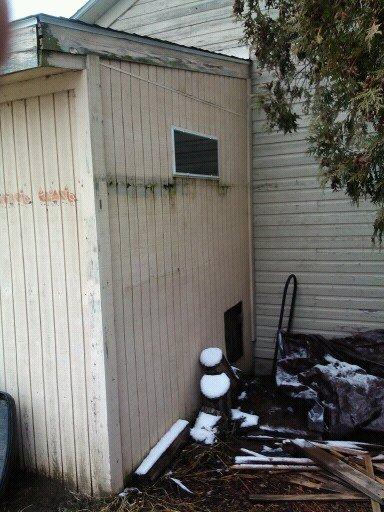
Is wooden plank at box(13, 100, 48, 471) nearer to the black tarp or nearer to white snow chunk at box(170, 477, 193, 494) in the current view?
white snow chunk at box(170, 477, 193, 494)

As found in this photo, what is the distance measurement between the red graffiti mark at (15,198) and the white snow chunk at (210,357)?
228cm

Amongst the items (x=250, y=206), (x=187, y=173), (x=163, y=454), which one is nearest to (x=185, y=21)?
(x=250, y=206)

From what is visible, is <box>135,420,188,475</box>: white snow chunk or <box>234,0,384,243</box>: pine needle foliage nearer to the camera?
<box>234,0,384,243</box>: pine needle foliage

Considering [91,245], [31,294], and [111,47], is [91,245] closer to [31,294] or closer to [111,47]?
[31,294]

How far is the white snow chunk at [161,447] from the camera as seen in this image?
12.3ft

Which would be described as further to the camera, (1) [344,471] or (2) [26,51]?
(1) [344,471]

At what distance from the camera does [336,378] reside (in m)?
4.83

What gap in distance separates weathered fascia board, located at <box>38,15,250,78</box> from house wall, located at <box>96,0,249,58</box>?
1228mm

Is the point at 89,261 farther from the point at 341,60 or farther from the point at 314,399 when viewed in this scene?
the point at 314,399

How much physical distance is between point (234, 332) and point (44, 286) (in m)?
2.89

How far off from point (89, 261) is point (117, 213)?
0.45m

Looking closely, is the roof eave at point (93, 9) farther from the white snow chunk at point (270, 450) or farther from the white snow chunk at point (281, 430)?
the white snow chunk at point (270, 450)

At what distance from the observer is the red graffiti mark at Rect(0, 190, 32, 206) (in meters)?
3.65

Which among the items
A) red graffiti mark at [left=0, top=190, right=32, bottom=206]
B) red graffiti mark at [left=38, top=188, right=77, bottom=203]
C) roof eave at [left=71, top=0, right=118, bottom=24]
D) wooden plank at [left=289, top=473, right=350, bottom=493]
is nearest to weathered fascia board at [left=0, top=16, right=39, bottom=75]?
red graffiti mark at [left=38, top=188, right=77, bottom=203]
